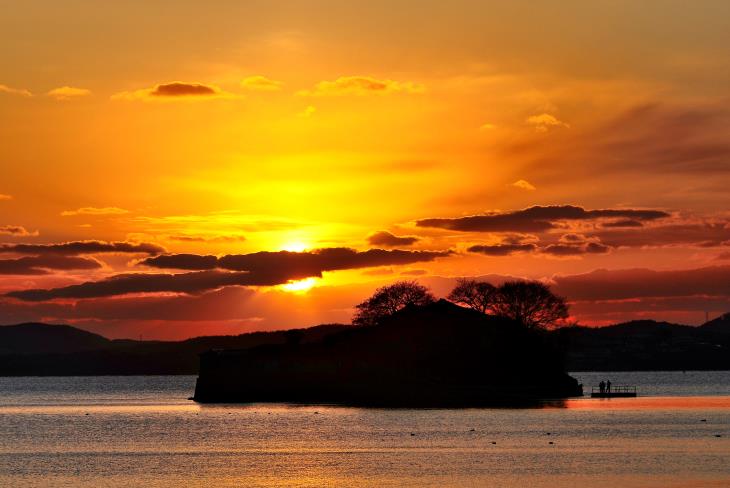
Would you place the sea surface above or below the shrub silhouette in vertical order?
below

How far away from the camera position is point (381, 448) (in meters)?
108

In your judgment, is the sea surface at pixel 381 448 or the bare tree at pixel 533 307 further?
the bare tree at pixel 533 307

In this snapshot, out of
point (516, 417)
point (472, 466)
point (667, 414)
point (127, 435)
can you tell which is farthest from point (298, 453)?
point (667, 414)

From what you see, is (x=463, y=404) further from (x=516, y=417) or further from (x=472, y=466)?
(x=472, y=466)

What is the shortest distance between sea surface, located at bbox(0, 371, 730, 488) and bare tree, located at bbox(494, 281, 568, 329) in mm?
26755

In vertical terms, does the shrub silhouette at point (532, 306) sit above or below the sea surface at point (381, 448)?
above

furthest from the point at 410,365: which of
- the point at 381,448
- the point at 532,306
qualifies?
the point at 381,448

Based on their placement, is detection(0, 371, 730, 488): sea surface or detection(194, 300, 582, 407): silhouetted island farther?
detection(194, 300, 582, 407): silhouetted island

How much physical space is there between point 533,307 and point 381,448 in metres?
90.3

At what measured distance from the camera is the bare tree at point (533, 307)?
193m

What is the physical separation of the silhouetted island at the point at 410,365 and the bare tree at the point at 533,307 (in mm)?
3711

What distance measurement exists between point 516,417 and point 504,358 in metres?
36.4

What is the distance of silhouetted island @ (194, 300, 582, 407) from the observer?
18225cm

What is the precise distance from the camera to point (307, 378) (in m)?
186
